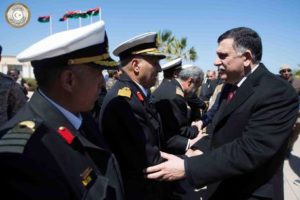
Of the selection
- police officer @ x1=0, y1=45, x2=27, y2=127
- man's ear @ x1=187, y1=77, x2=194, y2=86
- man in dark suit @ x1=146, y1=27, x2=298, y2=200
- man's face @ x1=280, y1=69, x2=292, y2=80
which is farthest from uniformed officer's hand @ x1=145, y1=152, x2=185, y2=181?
man's face @ x1=280, y1=69, x2=292, y2=80

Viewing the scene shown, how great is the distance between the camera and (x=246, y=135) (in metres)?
2.14

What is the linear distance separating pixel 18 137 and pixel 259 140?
161 centimetres

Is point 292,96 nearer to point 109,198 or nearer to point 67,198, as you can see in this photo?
point 109,198

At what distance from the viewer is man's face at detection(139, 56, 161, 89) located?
2.91 meters

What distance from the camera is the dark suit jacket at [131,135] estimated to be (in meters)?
2.49

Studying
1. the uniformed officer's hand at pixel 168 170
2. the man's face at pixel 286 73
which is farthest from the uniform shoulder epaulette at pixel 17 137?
the man's face at pixel 286 73

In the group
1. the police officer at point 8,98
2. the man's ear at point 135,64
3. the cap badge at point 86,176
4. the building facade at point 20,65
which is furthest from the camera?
the building facade at point 20,65

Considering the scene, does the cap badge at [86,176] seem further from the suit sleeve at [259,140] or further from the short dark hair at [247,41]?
the short dark hair at [247,41]

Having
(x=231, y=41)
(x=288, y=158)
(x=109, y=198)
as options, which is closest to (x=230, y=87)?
(x=231, y=41)

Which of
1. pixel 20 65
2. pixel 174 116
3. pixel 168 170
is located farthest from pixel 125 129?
pixel 20 65

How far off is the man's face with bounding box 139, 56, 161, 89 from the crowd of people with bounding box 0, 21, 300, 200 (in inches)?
0.4

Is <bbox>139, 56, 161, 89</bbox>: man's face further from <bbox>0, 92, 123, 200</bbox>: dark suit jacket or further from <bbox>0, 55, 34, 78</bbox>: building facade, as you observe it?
<bbox>0, 55, 34, 78</bbox>: building facade

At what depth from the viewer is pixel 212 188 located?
2.52 m

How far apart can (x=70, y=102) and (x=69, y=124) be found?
0.42ft
